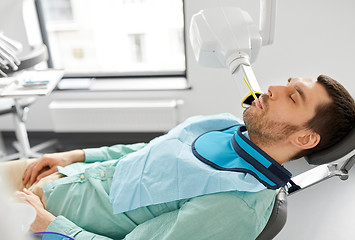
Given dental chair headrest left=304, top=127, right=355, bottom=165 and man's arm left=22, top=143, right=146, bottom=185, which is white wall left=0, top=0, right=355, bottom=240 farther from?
man's arm left=22, top=143, right=146, bottom=185

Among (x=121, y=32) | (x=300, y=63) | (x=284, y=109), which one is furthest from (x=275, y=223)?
(x=121, y=32)

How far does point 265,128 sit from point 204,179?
0.90 feet

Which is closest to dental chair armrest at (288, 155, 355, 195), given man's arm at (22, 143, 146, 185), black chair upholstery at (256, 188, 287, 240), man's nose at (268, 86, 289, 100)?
black chair upholstery at (256, 188, 287, 240)

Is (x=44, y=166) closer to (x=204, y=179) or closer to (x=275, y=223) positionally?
(x=204, y=179)

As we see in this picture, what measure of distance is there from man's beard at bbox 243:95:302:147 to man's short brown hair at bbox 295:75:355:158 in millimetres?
67

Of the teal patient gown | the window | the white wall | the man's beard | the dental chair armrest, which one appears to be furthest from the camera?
the window

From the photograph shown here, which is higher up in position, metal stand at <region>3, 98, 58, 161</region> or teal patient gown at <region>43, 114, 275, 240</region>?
teal patient gown at <region>43, 114, 275, 240</region>

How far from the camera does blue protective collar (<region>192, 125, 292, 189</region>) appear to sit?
1.17 meters

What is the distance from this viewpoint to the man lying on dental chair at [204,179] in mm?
1101

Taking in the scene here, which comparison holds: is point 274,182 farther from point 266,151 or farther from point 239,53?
point 239,53

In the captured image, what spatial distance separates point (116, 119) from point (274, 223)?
1720 mm

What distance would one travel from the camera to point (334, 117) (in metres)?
1.15

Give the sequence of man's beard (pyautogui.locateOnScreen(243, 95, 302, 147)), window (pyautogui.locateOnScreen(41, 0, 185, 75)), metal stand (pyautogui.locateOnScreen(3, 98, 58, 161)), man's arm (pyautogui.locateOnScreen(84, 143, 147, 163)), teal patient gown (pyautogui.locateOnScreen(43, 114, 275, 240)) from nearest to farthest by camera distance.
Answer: teal patient gown (pyautogui.locateOnScreen(43, 114, 275, 240)) → man's beard (pyautogui.locateOnScreen(243, 95, 302, 147)) → man's arm (pyautogui.locateOnScreen(84, 143, 147, 163)) → metal stand (pyautogui.locateOnScreen(3, 98, 58, 161)) → window (pyautogui.locateOnScreen(41, 0, 185, 75))

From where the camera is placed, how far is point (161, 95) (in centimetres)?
258
